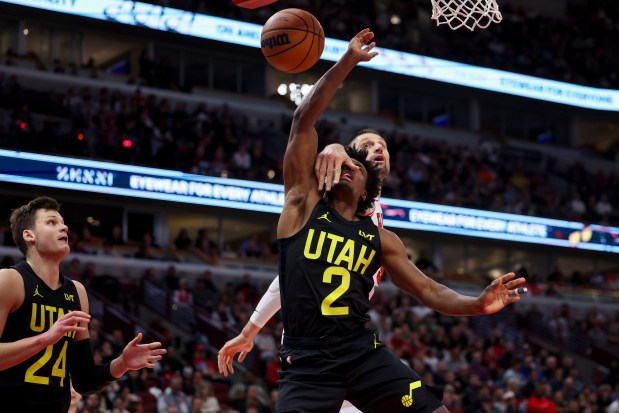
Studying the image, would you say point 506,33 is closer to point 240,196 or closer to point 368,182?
point 240,196

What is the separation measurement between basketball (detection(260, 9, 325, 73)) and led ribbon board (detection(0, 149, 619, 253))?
15.1 m

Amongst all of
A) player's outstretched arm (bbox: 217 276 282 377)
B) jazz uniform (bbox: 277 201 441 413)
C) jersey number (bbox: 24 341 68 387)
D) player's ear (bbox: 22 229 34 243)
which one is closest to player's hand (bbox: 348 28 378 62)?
jazz uniform (bbox: 277 201 441 413)

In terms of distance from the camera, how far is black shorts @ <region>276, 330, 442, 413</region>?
520cm

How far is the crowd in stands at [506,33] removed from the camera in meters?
29.5

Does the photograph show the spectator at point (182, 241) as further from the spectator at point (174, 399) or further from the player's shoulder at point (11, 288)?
the player's shoulder at point (11, 288)

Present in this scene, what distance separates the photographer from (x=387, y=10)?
107 ft

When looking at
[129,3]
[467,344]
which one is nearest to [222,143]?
[129,3]

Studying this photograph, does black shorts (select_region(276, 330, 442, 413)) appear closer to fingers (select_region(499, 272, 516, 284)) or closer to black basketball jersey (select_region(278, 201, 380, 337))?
black basketball jersey (select_region(278, 201, 380, 337))

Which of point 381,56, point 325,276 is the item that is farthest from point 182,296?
point 325,276

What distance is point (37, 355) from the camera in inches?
219

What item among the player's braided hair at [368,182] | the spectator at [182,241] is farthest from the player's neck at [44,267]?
the spectator at [182,241]

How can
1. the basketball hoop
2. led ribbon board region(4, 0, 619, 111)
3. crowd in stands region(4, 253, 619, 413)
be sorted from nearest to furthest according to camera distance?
the basketball hoop
crowd in stands region(4, 253, 619, 413)
led ribbon board region(4, 0, 619, 111)

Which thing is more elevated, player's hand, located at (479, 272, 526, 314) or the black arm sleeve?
player's hand, located at (479, 272, 526, 314)

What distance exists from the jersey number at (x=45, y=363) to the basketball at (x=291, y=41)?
Result: 234 centimetres
